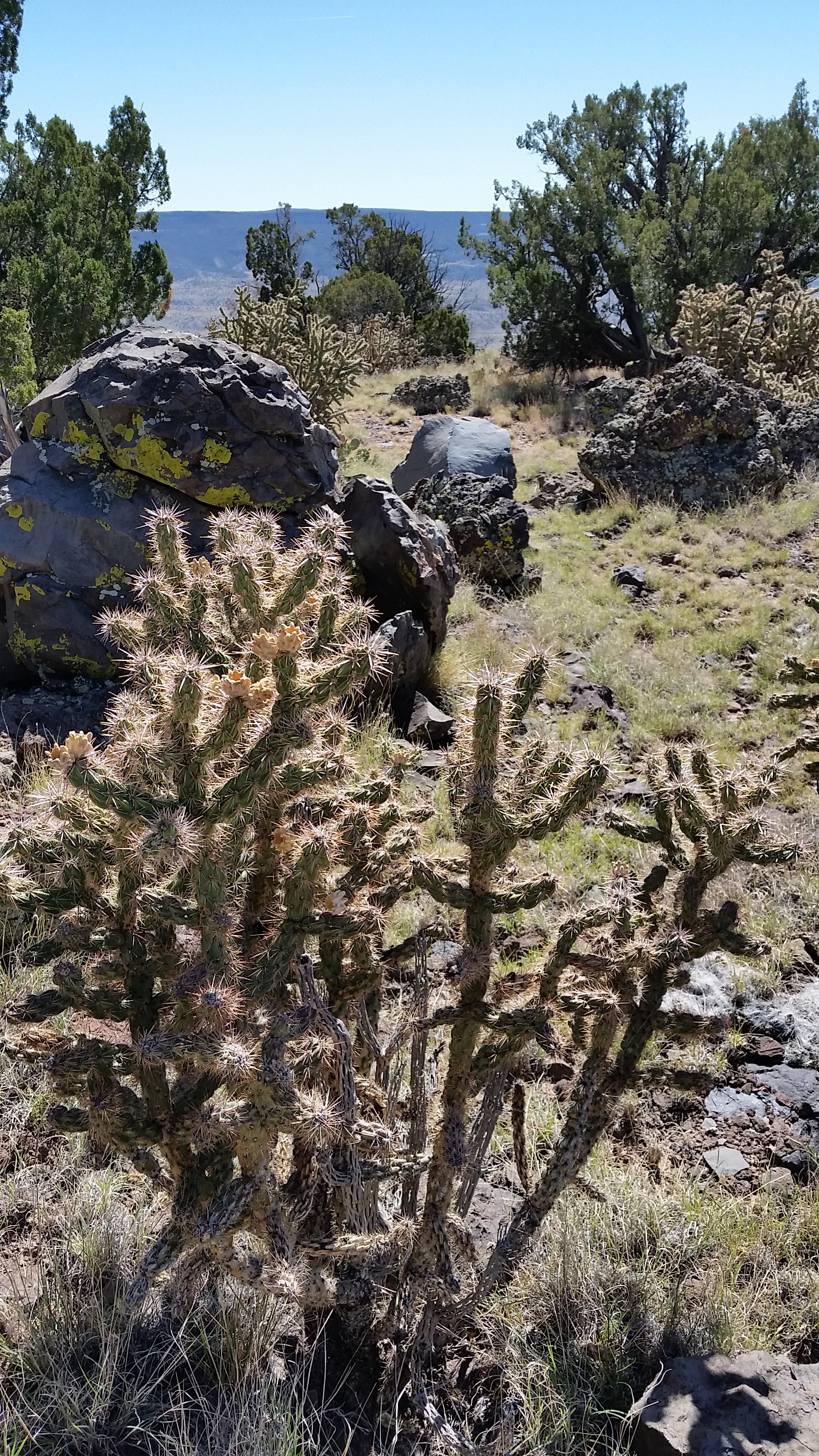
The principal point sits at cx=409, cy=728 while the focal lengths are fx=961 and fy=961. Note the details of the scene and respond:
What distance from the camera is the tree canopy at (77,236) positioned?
14.3m

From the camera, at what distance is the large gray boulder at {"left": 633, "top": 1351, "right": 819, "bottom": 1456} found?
2146 mm

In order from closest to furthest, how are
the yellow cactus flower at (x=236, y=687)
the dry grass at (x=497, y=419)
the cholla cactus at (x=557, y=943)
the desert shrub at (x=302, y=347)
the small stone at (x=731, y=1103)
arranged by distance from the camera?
1. the yellow cactus flower at (x=236, y=687)
2. the cholla cactus at (x=557, y=943)
3. the small stone at (x=731, y=1103)
4. the desert shrub at (x=302, y=347)
5. the dry grass at (x=497, y=419)

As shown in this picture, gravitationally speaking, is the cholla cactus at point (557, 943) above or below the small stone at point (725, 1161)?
above

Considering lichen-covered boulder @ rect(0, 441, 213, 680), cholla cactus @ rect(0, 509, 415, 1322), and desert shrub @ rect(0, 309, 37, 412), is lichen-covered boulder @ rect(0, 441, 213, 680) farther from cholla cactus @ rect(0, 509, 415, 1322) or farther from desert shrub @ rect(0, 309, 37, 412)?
desert shrub @ rect(0, 309, 37, 412)

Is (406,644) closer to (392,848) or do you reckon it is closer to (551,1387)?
(392,848)

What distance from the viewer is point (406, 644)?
643cm

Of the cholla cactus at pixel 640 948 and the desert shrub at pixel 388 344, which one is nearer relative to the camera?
the cholla cactus at pixel 640 948

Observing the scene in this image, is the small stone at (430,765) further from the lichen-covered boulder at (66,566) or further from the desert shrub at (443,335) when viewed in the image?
the desert shrub at (443,335)

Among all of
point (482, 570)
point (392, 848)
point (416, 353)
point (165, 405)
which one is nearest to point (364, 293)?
point (416, 353)

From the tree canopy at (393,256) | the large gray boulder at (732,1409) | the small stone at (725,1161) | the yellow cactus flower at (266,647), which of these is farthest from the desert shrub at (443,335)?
the large gray boulder at (732,1409)

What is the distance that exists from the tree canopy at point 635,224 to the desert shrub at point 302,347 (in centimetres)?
696

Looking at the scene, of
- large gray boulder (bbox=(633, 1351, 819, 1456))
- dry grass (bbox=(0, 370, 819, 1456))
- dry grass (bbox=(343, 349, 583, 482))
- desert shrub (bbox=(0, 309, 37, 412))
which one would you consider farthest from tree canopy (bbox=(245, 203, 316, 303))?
large gray boulder (bbox=(633, 1351, 819, 1456))

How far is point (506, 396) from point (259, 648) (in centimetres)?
1610

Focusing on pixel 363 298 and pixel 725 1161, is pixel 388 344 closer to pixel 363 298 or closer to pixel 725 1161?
pixel 363 298
